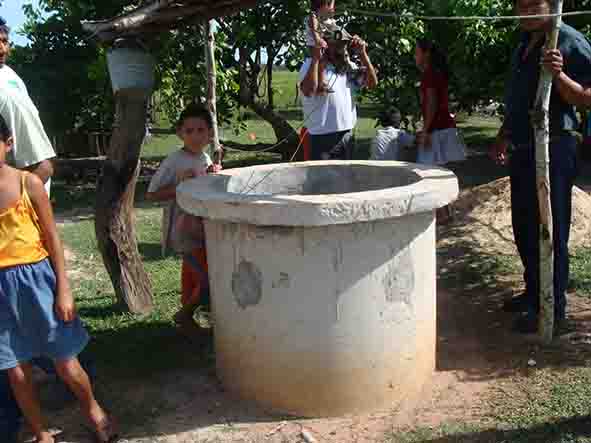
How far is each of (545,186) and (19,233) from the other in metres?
2.56

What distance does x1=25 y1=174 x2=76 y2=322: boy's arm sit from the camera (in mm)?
2957

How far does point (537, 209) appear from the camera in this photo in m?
4.05

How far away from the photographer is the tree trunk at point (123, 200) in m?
4.52

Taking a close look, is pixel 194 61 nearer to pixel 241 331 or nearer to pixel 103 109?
pixel 103 109

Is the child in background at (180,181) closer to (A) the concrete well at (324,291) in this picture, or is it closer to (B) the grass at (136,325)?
(B) the grass at (136,325)

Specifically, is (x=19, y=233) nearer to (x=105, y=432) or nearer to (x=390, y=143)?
(x=105, y=432)

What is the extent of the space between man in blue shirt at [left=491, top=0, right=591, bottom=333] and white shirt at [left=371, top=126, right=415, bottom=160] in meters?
1.77

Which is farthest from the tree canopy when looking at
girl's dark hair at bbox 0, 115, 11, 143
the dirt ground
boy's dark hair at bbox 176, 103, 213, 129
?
girl's dark hair at bbox 0, 115, 11, 143

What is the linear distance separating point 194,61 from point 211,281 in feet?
18.2

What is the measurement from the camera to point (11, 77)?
11.4 feet

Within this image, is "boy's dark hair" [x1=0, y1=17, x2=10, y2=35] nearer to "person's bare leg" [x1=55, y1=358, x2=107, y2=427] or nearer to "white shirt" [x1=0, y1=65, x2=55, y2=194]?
"white shirt" [x1=0, y1=65, x2=55, y2=194]

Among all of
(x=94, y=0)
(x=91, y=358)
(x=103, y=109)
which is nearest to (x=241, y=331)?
(x=91, y=358)

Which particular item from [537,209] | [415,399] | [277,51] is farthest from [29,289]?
[277,51]

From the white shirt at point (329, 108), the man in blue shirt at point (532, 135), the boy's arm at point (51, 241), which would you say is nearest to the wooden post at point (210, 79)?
the white shirt at point (329, 108)
